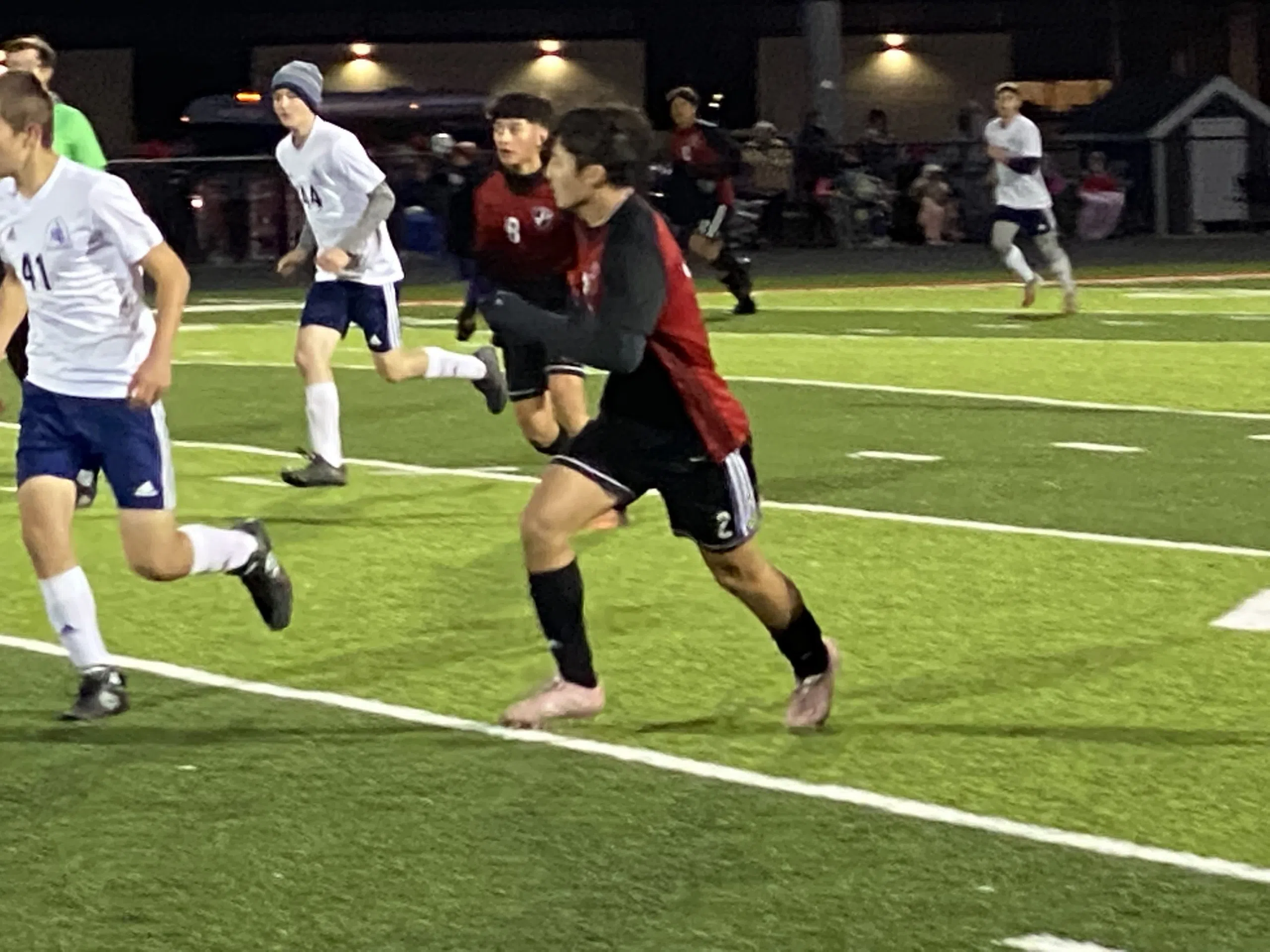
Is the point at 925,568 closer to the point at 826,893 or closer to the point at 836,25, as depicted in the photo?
the point at 826,893

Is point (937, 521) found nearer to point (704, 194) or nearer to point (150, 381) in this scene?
point (150, 381)

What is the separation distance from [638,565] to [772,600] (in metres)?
2.95

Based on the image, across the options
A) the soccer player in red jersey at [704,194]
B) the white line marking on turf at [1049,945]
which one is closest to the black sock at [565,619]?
the white line marking on turf at [1049,945]

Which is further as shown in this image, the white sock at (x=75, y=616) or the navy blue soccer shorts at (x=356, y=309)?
the navy blue soccer shorts at (x=356, y=309)

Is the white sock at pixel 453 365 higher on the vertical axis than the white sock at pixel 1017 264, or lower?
higher

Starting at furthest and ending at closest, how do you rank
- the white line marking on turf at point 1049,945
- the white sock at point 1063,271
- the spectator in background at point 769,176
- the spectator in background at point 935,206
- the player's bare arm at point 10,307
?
the spectator in background at point 769,176 → the spectator in background at point 935,206 → the white sock at point 1063,271 → the player's bare arm at point 10,307 → the white line marking on turf at point 1049,945

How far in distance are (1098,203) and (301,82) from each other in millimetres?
21409

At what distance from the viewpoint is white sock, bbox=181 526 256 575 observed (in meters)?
7.65

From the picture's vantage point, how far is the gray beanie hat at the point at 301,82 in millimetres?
11758

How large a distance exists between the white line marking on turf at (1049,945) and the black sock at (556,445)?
6001 mm

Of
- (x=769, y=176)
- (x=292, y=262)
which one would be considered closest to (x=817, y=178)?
(x=769, y=176)

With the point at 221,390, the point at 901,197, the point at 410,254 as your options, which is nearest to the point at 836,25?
the point at 901,197

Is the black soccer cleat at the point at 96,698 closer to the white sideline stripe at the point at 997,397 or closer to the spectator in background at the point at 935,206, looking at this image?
the white sideline stripe at the point at 997,397

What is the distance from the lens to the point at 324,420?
470 inches
